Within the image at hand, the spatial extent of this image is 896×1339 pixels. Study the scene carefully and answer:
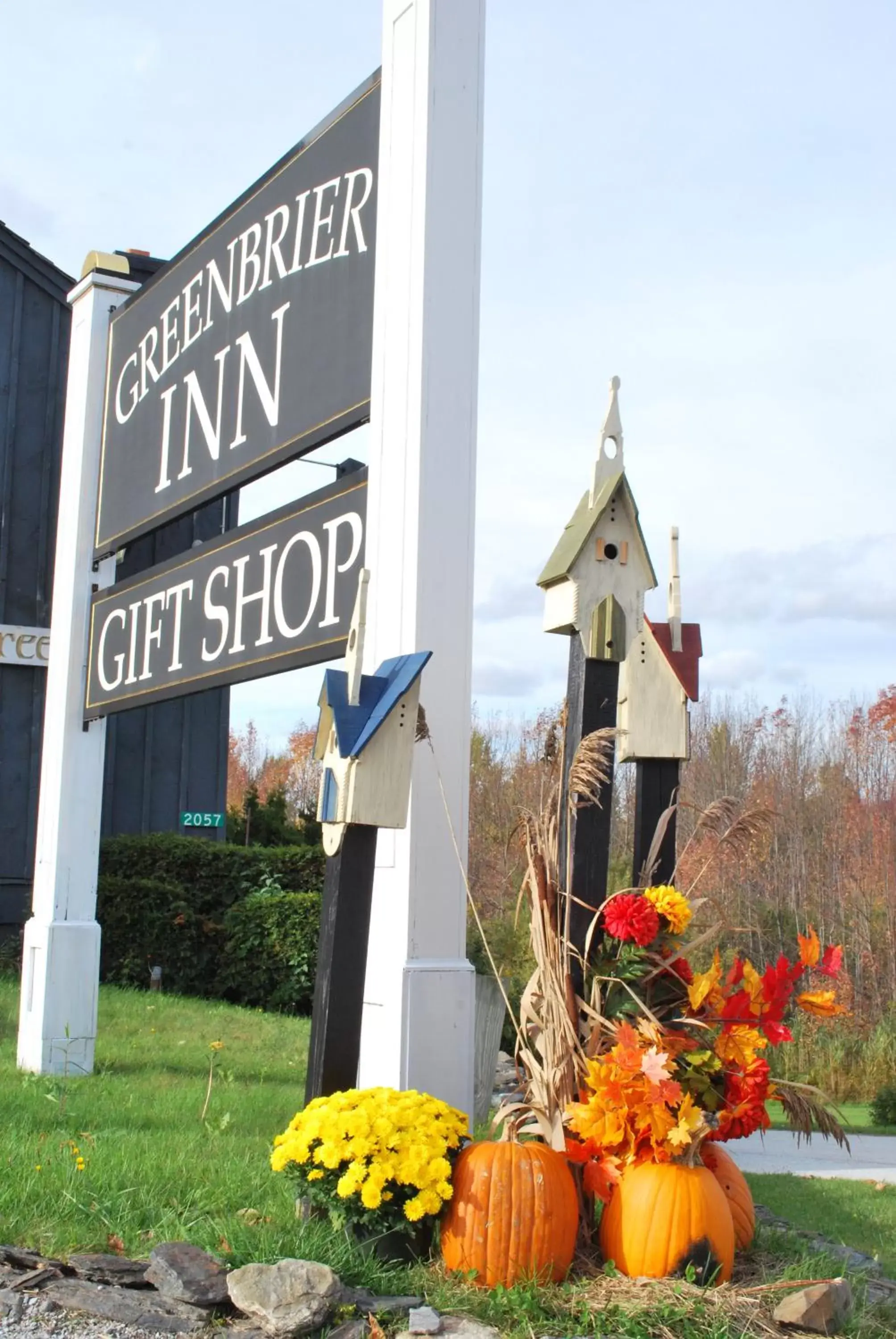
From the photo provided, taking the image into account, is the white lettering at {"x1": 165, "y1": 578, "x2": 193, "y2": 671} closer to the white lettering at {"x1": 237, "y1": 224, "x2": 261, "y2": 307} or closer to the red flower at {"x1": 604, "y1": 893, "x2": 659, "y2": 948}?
the white lettering at {"x1": 237, "y1": 224, "x2": 261, "y2": 307}

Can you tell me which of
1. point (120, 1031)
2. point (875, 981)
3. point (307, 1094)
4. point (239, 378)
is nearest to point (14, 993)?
point (120, 1031)

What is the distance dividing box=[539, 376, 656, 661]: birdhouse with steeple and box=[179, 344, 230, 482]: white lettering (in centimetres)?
243

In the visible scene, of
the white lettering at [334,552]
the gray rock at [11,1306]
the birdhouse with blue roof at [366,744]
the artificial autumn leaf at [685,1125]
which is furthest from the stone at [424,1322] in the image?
the white lettering at [334,552]

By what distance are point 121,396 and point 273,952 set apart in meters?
6.65

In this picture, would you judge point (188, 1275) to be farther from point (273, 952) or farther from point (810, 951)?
point (273, 952)

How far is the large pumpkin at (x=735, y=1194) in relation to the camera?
14.1 ft

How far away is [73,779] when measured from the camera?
7.98 m

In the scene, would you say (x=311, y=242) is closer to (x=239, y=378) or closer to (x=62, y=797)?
(x=239, y=378)

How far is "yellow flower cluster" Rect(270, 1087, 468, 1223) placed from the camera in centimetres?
379

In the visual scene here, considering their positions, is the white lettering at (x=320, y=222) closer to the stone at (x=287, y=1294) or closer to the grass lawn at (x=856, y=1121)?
the stone at (x=287, y=1294)

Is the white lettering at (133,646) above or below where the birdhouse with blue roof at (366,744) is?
above

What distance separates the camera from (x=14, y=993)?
434 inches

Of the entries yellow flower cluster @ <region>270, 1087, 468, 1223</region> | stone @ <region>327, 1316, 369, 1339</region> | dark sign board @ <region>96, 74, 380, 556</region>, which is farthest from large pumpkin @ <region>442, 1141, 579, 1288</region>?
dark sign board @ <region>96, 74, 380, 556</region>

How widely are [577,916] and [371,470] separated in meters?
1.77
